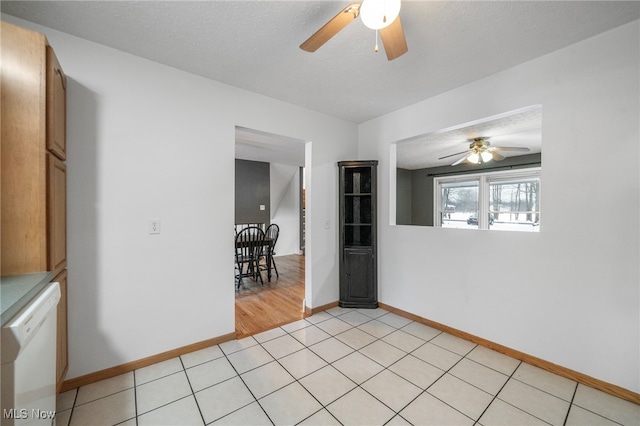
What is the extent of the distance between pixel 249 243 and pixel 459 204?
5028 mm

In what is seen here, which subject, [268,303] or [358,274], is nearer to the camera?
[358,274]

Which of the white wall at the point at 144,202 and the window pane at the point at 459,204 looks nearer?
the white wall at the point at 144,202

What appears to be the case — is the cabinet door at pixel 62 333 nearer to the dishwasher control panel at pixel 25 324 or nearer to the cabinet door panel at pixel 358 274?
the dishwasher control panel at pixel 25 324

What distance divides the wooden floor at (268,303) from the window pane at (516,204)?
4.34 m

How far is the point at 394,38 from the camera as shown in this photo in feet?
4.56

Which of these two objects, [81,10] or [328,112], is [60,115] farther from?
[328,112]

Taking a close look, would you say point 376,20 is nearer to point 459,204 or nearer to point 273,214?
point 273,214

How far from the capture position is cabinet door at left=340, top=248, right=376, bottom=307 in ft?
10.4

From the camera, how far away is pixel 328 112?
120 inches

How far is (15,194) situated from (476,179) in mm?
6826

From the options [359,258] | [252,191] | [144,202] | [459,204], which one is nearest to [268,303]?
[359,258]

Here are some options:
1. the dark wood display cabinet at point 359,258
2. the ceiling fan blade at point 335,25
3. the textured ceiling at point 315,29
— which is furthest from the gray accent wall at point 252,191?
the ceiling fan blade at point 335,25

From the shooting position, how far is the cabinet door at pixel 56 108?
138 cm

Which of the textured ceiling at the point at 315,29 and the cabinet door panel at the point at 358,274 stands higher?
the textured ceiling at the point at 315,29
